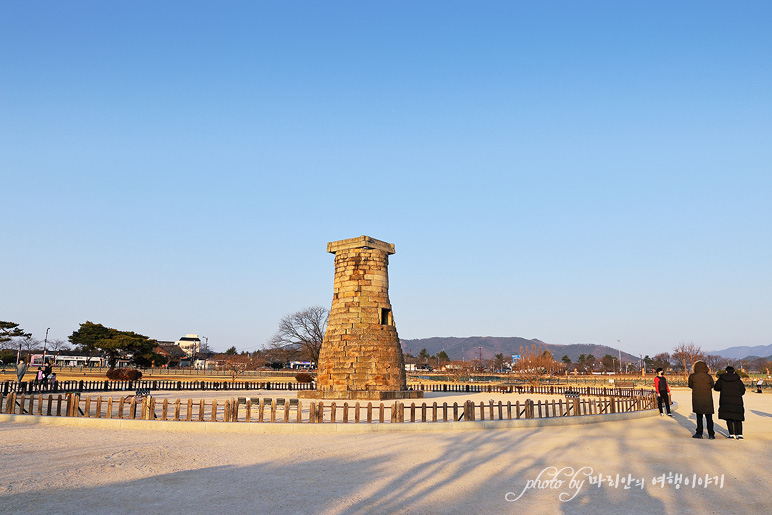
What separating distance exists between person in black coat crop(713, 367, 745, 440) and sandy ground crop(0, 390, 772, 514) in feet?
1.42

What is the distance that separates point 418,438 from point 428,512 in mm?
6793

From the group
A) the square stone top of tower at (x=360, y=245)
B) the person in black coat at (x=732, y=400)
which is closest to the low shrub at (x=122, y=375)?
the square stone top of tower at (x=360, y=245)

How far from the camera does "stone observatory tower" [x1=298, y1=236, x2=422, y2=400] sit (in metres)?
26.0

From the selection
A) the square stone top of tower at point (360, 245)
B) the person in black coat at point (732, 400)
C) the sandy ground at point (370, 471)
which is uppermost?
the square stone top of tower at point (360, 245)

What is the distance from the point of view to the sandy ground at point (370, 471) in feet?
22.2

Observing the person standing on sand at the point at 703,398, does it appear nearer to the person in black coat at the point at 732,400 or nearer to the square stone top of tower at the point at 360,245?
the person in black coat at the point at 732,400

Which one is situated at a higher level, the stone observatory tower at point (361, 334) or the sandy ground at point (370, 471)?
the stone observatory tower at point (361, 334)

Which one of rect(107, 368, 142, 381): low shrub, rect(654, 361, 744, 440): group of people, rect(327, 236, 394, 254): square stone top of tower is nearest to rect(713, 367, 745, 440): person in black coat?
rect(654, 361, 744, 440): group of people

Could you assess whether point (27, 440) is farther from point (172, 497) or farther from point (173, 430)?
point (172, 497)

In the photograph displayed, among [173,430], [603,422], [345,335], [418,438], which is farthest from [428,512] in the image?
[345,335]

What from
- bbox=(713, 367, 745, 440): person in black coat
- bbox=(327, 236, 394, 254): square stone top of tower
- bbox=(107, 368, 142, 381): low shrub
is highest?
bbox=(327, 236, 394, 254): square stone top of tower

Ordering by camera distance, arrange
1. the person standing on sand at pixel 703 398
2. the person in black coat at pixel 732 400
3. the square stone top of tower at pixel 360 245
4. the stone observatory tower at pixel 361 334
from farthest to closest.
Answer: the square stone top of tower at pixel 360 245, the stone observatory tower at pixel 361 334, the person standing on sand at pixel 703 398, the person in black coat at pixel 732 400

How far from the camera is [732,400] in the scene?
12547 millimetres

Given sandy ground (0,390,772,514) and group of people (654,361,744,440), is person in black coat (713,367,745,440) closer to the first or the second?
group of people (654,361,744,440)
